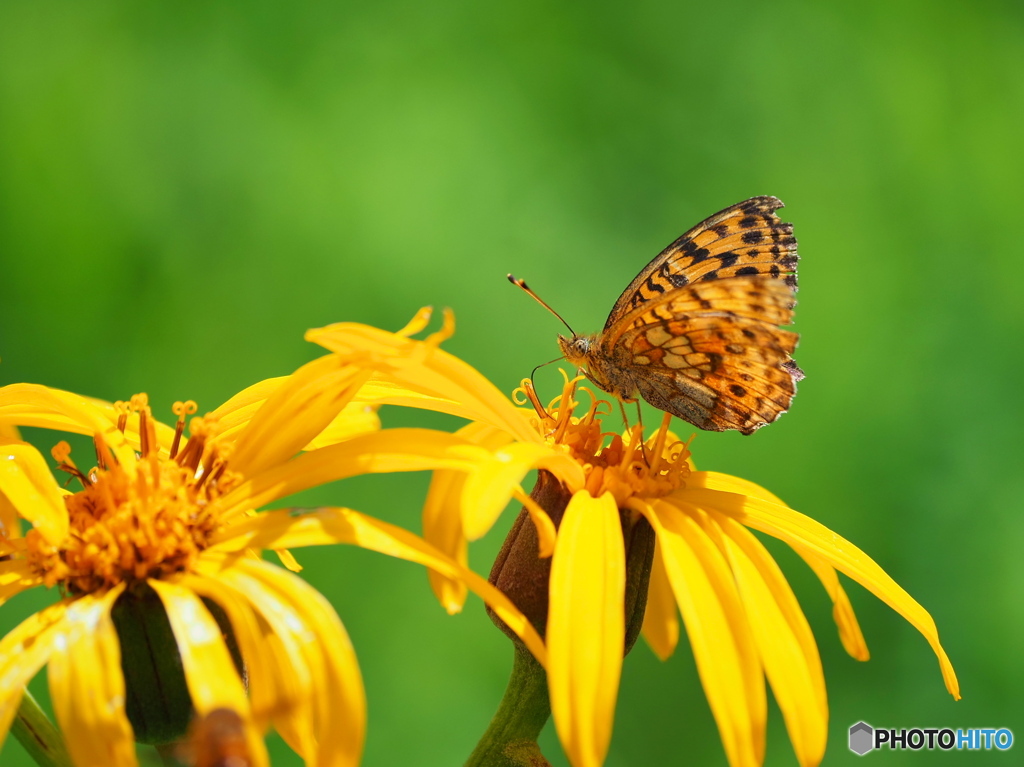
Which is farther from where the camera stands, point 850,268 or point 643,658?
point 850,268

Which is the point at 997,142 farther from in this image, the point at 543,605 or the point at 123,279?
the point at 543,605

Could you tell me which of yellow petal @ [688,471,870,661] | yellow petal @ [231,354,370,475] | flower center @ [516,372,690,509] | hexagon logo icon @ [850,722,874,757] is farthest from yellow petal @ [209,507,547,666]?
hexagon logo icon @ [850,722,874,757]

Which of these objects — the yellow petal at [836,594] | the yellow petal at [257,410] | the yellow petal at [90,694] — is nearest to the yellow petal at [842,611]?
the yellow petal at [836,594]

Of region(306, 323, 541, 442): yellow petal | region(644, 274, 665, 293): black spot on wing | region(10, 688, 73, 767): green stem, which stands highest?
region(644, 274, 665, 293): black spot on wing

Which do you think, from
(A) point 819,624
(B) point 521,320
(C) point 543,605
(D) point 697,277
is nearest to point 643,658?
(A) point 819,624

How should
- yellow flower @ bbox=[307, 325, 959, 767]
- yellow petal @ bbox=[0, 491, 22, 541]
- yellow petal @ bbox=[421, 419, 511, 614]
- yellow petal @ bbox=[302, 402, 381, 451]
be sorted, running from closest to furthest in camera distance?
yellow flower @ bbox=[307, 325, 959, 767] < yellow petal @ bbox=[0, 491, 22, 541] < yellow petal @ bbox=[421, 419, 511, 614] < yellow petal @ bbox=[302, 402, 381, 451]

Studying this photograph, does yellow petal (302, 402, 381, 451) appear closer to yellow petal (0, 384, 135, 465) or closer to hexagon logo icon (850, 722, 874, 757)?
yellow petal (0, 384, 135, 465)

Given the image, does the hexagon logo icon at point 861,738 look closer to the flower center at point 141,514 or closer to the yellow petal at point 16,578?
the flower center at point 141,514

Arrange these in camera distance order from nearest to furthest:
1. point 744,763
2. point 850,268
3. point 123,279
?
point 744,763 → point 123,279 → point 850,268
